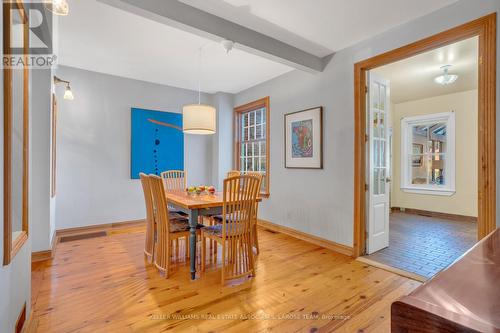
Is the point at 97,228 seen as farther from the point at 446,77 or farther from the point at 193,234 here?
the point at 446,77

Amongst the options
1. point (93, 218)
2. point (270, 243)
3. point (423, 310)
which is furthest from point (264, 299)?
point (93, 218)

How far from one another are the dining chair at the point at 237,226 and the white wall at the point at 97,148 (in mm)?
2533

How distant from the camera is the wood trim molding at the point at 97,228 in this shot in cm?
Answer: 388

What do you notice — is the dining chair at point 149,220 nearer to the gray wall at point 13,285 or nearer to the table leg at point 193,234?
the table leg at point 193,234

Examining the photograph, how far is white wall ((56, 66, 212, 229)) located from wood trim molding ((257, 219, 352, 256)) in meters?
2.30

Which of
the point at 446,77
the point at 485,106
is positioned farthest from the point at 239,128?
the point at 485,106

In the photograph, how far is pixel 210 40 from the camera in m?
2.90

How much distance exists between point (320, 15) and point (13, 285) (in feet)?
10.3

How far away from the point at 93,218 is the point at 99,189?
1.56 feet

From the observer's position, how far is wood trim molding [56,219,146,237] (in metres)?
3.88

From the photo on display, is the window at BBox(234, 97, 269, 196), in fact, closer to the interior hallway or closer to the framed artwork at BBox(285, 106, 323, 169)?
the framed artwork at BBox(285, 106, 323, 169)

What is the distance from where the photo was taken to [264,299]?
6.97 ft

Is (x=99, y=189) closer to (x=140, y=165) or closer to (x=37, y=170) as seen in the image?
(x=140, y=165)

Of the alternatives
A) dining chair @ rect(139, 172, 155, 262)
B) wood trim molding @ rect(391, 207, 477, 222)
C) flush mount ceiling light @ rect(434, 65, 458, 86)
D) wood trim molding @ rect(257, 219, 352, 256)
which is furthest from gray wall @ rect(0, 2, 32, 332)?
wood trim molding @ rect(391, 207, 477, 222)
